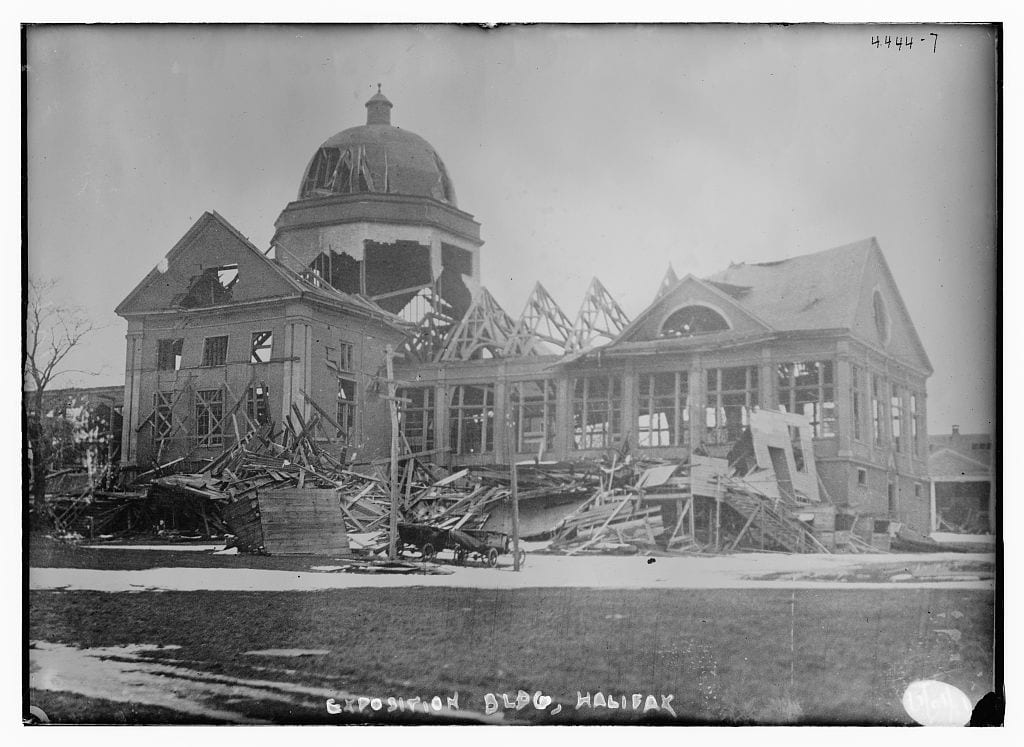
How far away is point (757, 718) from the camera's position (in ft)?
35.0

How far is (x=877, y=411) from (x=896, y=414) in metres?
0.18

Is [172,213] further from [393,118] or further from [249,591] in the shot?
[249,591]

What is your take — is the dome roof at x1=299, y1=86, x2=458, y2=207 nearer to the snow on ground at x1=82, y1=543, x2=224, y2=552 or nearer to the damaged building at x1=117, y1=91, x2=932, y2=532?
the damaged building at x1=117, y1=91, x2=932, y2=532

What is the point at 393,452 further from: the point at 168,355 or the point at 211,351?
the point at 168,355

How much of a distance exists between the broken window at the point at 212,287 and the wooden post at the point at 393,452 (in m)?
1.76

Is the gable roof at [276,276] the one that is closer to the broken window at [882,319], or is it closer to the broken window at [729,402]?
the broken window at [729,402]

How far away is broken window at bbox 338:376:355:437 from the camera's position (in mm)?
11289

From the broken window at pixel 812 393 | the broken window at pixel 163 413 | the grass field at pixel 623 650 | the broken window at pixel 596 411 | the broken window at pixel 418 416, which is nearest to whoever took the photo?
the grass field at pixel 623 650

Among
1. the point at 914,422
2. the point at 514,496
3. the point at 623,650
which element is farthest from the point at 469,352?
the point at 914,422

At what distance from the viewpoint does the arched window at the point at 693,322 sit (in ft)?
36.3

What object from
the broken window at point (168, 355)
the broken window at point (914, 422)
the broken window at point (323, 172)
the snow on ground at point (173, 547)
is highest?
the broken window at point (323, 172)

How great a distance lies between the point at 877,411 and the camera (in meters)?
11.1

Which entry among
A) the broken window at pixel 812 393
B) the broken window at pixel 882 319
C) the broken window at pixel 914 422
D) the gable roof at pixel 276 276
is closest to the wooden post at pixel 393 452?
the gable roof at pixel 276 276

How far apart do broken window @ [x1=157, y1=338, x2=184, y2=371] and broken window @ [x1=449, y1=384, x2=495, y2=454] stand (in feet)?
9.54
